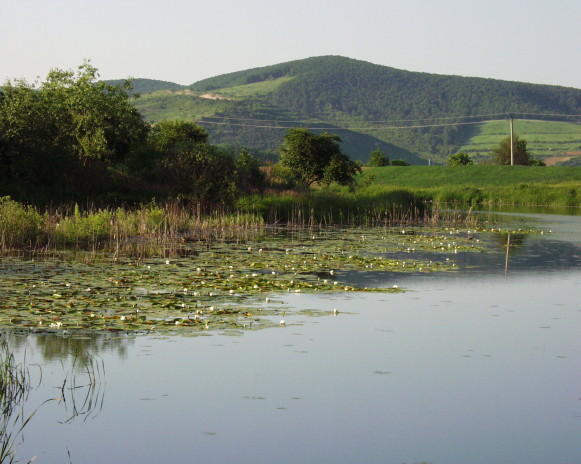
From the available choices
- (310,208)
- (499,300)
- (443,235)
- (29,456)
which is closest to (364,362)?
(29,456)

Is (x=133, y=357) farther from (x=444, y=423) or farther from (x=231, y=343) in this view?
(x=444, y=423)

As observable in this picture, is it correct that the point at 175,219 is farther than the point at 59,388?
Result: Yes

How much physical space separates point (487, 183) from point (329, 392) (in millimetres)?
81769

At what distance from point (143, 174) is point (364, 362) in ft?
100.0

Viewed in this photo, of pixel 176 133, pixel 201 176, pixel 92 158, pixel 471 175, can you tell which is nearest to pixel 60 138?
pixel 92 158

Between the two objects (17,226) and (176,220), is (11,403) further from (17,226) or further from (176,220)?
(176,220)

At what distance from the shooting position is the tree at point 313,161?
55.2m

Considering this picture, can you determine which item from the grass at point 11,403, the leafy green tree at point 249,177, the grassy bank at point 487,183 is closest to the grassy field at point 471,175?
the grassy bank at point 487,183

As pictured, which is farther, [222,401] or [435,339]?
[435,339]

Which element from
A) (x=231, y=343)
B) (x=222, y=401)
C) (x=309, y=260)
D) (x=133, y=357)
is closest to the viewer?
(x=222, y=401)

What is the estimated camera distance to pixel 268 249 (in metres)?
24.8

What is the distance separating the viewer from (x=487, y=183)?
88250 mm

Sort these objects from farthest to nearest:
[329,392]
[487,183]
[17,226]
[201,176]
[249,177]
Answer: [487,183] < [249,177] < [201,176] < [17,226] < [329,392]

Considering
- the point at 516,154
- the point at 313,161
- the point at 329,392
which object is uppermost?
the point at 516,154
